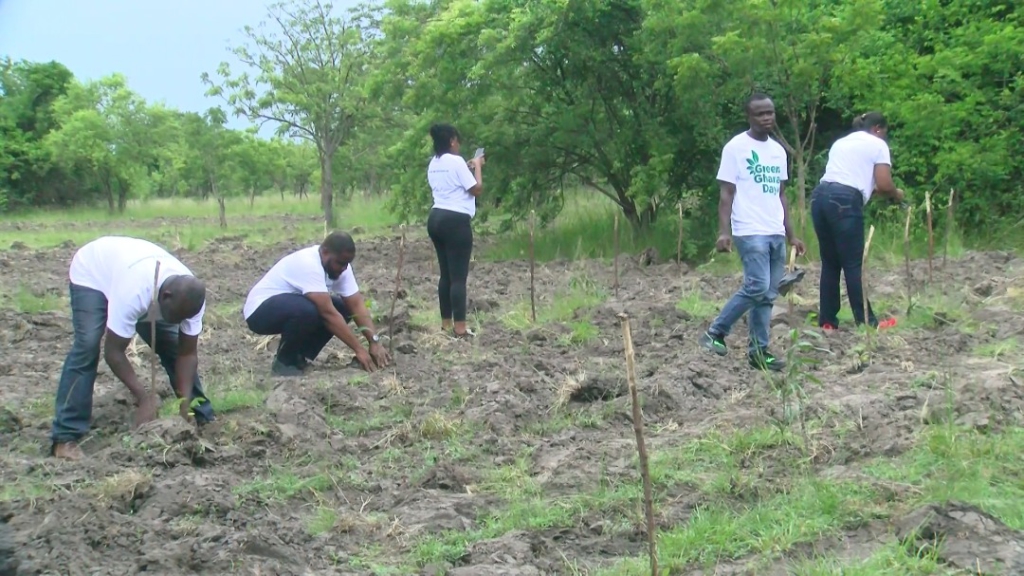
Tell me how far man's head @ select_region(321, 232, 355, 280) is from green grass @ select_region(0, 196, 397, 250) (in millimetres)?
11330

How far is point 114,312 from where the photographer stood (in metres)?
5.20

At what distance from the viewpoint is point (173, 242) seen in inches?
738

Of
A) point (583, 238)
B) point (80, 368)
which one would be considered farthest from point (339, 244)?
point (583, 238)

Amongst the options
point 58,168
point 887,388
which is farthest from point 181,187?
point 887,388

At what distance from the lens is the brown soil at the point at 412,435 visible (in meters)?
3.91

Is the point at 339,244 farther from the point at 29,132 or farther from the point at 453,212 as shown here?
the point at 29,132

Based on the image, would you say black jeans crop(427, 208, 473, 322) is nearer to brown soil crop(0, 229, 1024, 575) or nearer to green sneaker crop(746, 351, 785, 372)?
brown soil crop(0, 229, 1024, 575)

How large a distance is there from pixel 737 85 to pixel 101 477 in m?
9.53

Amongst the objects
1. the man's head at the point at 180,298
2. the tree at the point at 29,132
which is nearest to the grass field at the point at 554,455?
the man's head at the point at 180,298

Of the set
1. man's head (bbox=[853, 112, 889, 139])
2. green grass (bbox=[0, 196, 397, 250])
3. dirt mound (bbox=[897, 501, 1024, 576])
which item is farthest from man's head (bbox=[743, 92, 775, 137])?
green grass (bbox=[0, 196, 397, 250])

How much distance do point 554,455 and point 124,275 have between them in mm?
2341

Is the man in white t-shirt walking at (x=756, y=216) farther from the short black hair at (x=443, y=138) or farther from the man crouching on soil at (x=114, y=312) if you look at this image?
the man crouching on soil at (x=114, y=312)

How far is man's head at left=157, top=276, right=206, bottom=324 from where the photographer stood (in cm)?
518

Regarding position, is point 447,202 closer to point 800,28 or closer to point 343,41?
point 800,28
